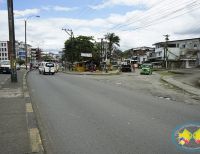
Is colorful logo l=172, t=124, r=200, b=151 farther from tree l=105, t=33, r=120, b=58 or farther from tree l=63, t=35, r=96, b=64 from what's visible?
tree l=105, t=33, r=120, b=58

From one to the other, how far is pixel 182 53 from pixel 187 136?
7977 centimetres

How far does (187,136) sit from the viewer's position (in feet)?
22.3

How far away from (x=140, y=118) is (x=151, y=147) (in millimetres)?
3055

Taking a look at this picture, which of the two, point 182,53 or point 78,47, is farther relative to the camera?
point 182,53

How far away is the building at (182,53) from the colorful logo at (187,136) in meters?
69.5

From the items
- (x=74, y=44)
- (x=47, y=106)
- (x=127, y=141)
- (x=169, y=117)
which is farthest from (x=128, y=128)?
(x=74, y=44)

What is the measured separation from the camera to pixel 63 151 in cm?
571

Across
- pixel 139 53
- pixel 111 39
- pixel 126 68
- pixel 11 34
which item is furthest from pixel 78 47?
pixel 139 53

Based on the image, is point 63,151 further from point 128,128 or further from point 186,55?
point 186,55

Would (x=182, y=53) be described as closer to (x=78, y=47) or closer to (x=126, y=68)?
(x=126, y=68)

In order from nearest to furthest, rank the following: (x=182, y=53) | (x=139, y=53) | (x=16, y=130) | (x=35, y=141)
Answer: (x=35, y=141) < (x=16, y=130) < (x=182, y=53) < (x=139, y=53)

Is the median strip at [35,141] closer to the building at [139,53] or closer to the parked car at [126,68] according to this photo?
the parked car at [126,68]

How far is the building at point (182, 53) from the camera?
76.8 meters

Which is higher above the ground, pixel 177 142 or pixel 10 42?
pixel 10 42
